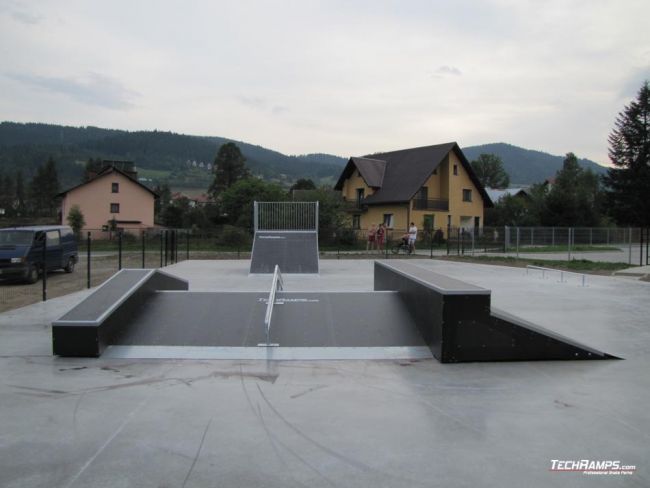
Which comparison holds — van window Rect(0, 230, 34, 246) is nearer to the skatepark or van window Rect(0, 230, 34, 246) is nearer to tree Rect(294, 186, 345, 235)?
the skatepark

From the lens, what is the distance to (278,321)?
7543mm

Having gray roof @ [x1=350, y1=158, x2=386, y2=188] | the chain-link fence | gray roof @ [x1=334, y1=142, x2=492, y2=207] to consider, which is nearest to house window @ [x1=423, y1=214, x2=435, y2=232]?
gray roof @ [x1=334, y1=142, x2=492, y2=207]

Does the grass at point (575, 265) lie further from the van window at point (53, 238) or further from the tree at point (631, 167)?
the tree at point (631, 167)

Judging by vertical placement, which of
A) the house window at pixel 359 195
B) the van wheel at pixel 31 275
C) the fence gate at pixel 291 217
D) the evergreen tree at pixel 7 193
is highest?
the evergreen tree at pixel 7 193

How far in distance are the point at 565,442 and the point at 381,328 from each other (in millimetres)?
3416

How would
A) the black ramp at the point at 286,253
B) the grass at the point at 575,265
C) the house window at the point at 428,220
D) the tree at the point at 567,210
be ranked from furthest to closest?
the tree at the point at 567,210 → the house window at the point at 428,220 → the grass at the point at 575,265 → the black ramp at the point at 286,253

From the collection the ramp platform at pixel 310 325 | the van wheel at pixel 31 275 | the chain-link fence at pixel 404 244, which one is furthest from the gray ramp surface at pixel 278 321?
the chain-link fence at pixel 404 244

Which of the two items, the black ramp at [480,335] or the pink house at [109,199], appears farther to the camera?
the pink house at [109,199]

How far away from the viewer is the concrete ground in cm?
351

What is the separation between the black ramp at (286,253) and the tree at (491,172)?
337 ft

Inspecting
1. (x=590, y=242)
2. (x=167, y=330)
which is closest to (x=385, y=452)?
(x=167, y=330)

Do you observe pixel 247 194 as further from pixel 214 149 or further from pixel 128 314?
pixel 214 149

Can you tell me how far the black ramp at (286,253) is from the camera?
18.2m

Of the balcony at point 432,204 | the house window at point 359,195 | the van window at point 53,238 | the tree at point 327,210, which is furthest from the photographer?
the house window at point 359,195
